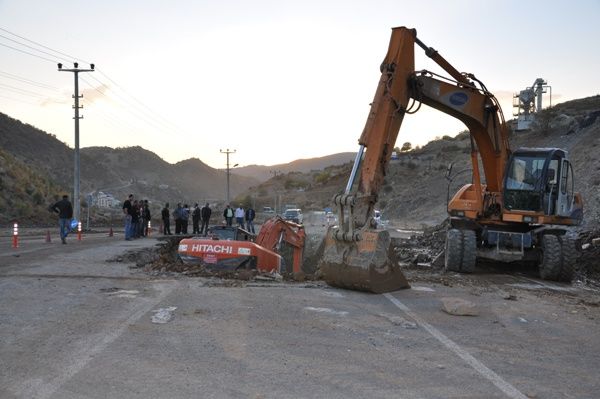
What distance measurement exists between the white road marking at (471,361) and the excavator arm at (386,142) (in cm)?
151

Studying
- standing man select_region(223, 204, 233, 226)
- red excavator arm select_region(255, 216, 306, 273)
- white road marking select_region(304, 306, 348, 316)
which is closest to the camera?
white road marking select_region(304, 306, 348, 316)

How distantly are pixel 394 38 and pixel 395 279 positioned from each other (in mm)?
4958

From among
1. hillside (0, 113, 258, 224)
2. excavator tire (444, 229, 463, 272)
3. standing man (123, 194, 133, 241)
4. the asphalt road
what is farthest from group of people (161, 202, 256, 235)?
the asphalt road

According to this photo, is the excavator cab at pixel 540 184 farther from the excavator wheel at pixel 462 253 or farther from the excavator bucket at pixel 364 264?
the excavator bucket at pixel 364 264

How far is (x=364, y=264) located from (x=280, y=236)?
6.44m

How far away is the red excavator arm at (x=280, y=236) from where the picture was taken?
Result: 1599 cm

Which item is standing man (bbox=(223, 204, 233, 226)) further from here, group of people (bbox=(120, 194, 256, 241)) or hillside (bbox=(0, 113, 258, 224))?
hillside (bbox=(0, 113, 258, 224))

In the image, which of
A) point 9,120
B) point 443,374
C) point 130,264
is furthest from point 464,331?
point 9,120

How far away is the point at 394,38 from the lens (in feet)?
39.6

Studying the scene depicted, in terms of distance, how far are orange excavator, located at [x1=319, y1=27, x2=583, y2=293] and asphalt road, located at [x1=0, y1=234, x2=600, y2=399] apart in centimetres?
79

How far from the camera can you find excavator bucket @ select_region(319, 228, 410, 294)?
10.2 metres

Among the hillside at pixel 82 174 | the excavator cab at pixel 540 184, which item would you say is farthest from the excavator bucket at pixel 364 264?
the hillside at pixel 82 174

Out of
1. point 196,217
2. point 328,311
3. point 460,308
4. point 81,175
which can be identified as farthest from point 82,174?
point 460,308

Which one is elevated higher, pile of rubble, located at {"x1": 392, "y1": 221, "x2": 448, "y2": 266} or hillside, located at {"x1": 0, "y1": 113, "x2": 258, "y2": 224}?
hillside, located at {"x1": 0, "y1": 113, "x2": 258, "y2": 224}
